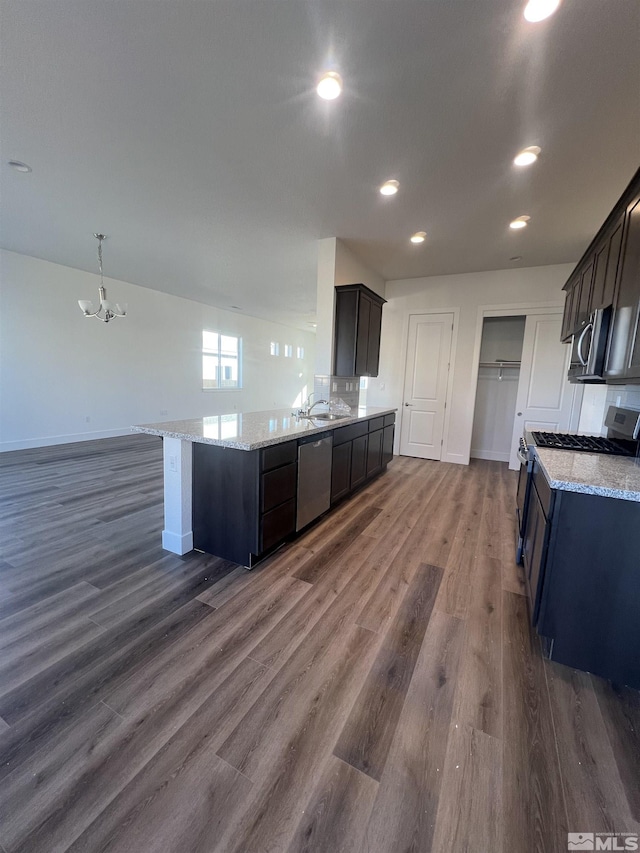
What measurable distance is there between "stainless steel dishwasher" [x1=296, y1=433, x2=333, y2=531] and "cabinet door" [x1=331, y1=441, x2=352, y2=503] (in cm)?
11

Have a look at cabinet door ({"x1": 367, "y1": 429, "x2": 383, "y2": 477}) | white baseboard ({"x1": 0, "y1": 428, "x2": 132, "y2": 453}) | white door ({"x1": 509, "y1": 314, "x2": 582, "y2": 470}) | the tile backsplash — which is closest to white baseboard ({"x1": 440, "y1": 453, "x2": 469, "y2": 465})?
white door ({"x1": 509, "y1": 314, "x2": 582, "y2": 470})

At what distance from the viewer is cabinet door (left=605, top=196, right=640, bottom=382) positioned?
1.69m

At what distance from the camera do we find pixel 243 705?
1378 mm

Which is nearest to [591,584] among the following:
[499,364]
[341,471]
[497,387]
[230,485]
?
[230,485]

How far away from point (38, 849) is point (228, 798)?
0.51m

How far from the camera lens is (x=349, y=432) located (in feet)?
11.4

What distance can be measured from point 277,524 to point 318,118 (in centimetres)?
270

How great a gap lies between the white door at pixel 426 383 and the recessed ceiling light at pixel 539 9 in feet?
12.6

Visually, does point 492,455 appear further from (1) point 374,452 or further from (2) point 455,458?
(1) point 374,452

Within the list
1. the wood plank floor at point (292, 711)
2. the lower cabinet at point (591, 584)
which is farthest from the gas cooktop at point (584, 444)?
the wood plank floor at point (292, 711)

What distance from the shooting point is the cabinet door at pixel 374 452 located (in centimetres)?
411

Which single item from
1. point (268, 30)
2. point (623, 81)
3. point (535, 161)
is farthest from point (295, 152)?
point (623, 81)

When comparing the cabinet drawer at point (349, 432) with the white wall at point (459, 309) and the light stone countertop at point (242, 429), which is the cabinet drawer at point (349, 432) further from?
the white wall at point (459, 309)

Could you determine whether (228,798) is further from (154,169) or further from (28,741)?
(154,169)
